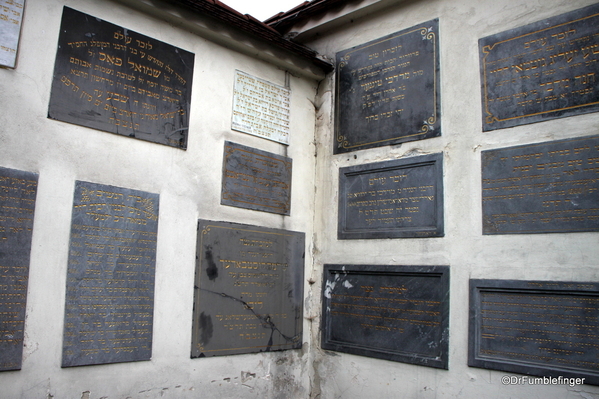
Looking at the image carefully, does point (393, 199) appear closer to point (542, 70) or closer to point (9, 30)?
point (542, 70)

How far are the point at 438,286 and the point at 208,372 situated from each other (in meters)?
2.22

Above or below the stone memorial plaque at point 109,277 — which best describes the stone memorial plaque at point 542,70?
above

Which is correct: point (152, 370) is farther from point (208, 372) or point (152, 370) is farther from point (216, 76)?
point (216, 76)

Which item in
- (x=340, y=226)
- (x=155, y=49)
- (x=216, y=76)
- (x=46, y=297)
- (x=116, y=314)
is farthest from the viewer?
(x=340, y=226)

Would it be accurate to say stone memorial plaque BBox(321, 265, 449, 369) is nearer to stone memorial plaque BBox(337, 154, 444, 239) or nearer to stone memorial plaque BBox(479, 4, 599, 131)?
stone memorial plaque BBox(337, 154, 444, 239)

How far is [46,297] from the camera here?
3.57 metres

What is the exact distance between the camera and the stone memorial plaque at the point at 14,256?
3.37 metres

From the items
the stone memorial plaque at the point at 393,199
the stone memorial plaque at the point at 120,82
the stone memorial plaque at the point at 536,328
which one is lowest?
the stone memorial plaque at the point at 536,328

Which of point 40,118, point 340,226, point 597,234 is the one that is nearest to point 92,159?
point 40,118

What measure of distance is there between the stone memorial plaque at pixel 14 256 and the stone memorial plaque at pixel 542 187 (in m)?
3.66

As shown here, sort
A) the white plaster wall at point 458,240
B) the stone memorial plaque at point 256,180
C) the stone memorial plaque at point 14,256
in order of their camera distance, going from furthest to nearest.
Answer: the stone memorial plaque at point 256,180 → the white plaster wall at point 458,240 → the stone memorial plaque at point 14,256

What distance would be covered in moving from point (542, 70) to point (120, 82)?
359cm

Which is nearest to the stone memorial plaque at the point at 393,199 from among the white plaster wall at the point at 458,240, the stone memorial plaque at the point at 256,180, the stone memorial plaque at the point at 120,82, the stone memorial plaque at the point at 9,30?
the white plaster wall at the point at 458,240

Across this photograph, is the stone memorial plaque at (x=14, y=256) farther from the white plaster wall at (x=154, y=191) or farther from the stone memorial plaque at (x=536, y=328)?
the stone memorial plaque at (x=536, y=328)
